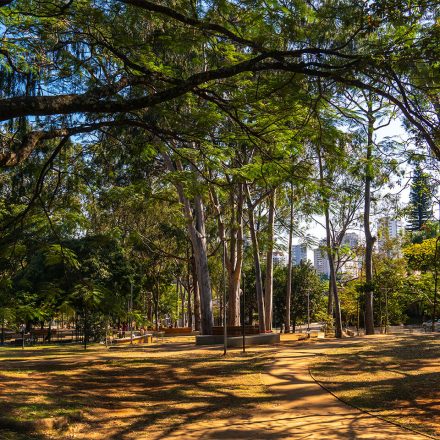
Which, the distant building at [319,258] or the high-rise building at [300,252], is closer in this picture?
the distant building at [319,258]

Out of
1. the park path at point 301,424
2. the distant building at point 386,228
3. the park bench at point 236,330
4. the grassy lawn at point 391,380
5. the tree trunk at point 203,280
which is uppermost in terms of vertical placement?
the distant building at point 386,228

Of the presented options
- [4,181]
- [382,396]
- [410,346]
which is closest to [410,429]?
[382,396]

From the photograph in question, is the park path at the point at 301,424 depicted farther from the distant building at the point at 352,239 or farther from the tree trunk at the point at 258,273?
the distant building at the point at 352,239

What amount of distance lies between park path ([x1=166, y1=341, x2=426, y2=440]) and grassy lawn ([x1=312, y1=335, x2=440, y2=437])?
0.32 meters

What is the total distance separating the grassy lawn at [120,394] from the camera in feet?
24.3

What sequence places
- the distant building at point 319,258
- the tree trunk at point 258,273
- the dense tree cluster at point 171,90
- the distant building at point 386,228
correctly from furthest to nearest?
the distant building at point 386,228, the distant building at point 319,258, the tree trunk at point 258,273, the dense tree cluster at point 171,90

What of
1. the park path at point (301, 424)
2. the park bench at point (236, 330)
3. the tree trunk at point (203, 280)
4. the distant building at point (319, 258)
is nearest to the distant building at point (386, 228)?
the distant building at point (319, 258)

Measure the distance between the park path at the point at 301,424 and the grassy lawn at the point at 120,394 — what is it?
43 centimetres

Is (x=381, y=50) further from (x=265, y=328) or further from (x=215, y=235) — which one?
(x=215, y=235)

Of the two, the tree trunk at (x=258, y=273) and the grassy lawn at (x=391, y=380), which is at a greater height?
the tree trunk at (x=258, y=273)

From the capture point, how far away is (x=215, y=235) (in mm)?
29734

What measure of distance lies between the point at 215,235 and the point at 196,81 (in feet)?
77.0

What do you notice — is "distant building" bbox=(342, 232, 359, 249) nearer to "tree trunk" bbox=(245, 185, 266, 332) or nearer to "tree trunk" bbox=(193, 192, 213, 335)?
"tree trunk" bbox=(245, 185, 266, 332)

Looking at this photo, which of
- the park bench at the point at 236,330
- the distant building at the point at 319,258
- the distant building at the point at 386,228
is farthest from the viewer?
the distant building at the point at 386,228
